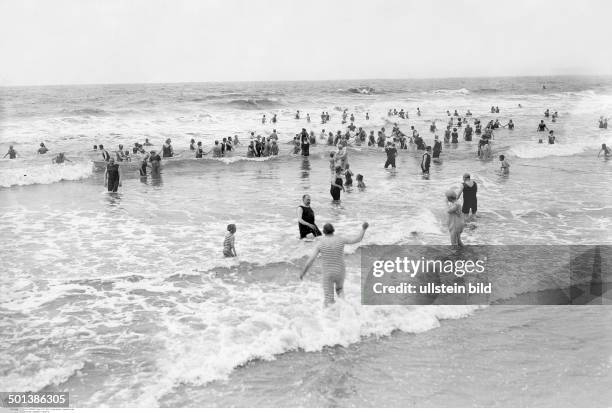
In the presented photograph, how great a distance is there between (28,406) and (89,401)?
0.68 meters

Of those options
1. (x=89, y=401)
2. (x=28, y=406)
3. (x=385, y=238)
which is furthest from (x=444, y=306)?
(x=28, y=406)

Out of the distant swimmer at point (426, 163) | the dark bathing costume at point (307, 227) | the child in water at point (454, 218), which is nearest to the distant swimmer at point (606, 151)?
the distant swimmer at point (426, 163)

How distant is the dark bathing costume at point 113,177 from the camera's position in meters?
18.9

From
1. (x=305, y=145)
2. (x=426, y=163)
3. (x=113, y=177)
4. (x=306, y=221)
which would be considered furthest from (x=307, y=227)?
(x=305, y=145)

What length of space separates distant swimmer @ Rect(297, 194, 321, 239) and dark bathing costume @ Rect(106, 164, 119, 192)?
9315 mm

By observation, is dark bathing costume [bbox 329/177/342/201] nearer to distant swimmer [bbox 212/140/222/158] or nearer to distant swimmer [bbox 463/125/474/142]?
distant swimmer [bbox 212/140/222/158]

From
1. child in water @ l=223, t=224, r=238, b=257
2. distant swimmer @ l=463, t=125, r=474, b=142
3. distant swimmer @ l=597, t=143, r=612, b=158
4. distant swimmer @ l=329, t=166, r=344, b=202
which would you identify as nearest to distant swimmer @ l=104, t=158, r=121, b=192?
distant swimmer @ l=329, t=166, r=344, b=202

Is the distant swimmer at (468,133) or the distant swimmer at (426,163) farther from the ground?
the distant swimmer at (468,133)

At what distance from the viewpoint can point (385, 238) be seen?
1298cm

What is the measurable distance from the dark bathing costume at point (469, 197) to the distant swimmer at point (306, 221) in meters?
4.28

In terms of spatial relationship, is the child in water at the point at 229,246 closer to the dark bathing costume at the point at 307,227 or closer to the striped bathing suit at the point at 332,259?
the dark bathing costume at the point at 307,227

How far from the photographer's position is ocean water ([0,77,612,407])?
6590 millimetres

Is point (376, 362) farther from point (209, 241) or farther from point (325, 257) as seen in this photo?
point (209, 241)

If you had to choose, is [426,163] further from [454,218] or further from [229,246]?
[229,246]
